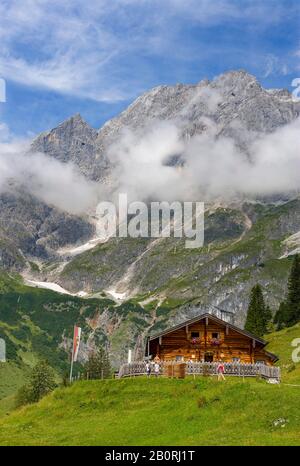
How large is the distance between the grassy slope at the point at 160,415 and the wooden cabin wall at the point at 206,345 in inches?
873

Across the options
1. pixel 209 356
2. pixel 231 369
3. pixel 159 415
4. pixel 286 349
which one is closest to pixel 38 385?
pixel 286 349

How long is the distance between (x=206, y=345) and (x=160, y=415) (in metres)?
34.7

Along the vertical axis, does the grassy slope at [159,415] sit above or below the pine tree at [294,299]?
below

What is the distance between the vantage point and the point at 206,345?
7400 centimetres

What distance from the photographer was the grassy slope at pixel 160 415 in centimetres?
3400

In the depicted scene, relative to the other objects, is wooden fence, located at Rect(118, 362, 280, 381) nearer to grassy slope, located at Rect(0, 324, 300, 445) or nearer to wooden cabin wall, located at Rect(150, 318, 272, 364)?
grassy slope, located at Rect(0, 324, 300, 445)

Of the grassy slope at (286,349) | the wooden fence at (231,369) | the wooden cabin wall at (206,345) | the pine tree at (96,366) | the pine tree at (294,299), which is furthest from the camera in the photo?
the pine tree at (294,299)

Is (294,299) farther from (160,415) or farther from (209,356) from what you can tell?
(160,415)

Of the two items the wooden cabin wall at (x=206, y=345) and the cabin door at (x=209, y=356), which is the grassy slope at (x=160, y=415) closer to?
the wooden cabin wall at (x=206, y=345)


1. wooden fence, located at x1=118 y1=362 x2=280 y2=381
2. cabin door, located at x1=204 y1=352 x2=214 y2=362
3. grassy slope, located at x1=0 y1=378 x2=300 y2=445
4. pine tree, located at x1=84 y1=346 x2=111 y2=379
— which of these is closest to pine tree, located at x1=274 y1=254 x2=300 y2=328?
pine tree, located at x1=84 y1=346 x2=111 y2=379

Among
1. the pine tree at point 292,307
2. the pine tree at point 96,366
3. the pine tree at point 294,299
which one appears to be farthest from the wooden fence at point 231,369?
the pine tree at point 294,299

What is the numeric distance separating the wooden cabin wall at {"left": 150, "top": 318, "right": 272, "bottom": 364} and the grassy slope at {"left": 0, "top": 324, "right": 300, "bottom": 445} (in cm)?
2216
